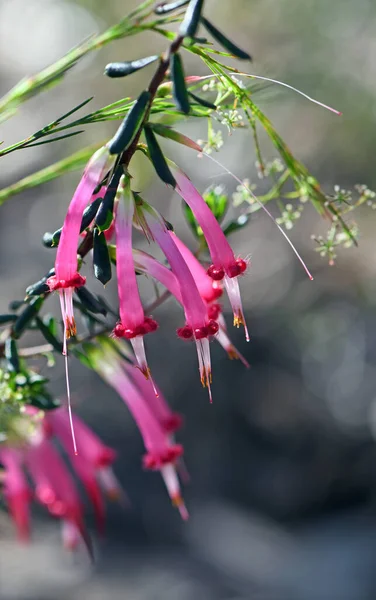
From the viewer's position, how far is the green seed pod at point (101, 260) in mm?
440

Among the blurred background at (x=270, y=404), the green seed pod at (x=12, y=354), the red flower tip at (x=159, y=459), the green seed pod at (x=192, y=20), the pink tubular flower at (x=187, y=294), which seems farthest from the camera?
the blurred background at (x=270, y=404)

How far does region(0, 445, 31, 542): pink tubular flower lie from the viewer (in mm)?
852

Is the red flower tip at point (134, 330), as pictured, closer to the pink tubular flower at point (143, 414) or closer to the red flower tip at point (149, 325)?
the red flower tip at point (149, 325)

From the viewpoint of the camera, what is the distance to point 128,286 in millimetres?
464

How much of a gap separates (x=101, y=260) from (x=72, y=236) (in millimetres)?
23

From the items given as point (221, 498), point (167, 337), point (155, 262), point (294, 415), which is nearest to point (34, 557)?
point (221, 498)

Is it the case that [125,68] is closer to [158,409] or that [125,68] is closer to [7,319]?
[7,319]

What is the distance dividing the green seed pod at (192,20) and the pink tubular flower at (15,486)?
22.7 inches

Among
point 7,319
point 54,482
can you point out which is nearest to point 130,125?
point 7,319

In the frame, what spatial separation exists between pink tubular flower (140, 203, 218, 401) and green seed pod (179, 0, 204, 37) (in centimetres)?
13

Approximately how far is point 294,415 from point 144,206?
213 centimetres

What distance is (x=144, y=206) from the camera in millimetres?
458

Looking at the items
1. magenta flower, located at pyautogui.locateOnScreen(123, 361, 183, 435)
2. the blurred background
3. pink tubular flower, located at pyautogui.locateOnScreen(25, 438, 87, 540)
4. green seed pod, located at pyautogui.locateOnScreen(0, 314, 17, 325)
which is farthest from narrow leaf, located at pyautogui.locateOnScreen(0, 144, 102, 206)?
the blurred background

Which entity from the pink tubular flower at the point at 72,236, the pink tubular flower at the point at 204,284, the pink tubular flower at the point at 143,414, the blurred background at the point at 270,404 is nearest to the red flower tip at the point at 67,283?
the pink tubular flower at the point at 72,236
